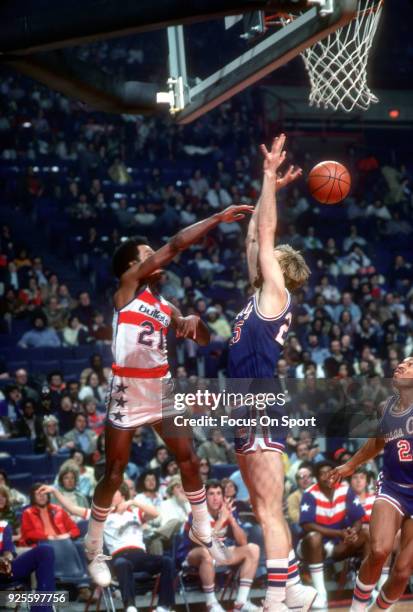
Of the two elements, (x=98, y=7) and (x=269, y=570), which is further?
(x=269, y=570)

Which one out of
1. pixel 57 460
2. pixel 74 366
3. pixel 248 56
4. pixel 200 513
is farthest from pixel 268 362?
pixel 74 366

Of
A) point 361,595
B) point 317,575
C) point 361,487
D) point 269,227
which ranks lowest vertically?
point 317,575

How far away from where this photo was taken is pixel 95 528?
7.12 m

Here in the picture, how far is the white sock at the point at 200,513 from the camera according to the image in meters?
7.14

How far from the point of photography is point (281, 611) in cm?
603

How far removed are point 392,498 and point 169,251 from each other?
103 inches

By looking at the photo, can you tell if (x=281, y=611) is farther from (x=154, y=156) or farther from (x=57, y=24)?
(x=154, y=156)

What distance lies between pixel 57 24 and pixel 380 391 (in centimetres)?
492

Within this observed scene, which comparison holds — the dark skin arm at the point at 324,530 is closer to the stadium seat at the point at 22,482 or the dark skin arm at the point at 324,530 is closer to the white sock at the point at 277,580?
the stadium seat at the point at 22,482

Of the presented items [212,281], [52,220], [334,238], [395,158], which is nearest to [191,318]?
[212,281]

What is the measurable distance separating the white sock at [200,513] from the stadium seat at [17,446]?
5.14 metres

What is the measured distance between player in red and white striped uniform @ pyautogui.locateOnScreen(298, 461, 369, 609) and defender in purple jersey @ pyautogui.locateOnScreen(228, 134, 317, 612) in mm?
3387

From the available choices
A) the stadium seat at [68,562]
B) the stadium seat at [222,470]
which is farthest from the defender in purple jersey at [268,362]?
the stadium seat at [222,470]

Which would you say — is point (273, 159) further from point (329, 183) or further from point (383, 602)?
point (383, 602)
